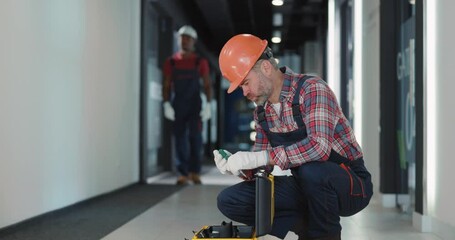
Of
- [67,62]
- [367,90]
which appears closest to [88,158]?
[67,62]

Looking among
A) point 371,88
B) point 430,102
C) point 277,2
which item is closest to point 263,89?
point 430,102

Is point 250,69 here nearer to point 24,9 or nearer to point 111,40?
point 24,9

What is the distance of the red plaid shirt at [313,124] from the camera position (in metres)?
2.08

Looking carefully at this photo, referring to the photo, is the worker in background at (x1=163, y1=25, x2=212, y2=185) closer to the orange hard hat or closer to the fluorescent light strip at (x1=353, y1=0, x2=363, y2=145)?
the fluorescent light strip at (x1=353, y1=0, x2=363, y2=145)

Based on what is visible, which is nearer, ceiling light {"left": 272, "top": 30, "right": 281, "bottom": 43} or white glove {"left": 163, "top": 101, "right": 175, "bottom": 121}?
white glove {"left": 163, "top": 101, "right": 175, "bottom": 121}

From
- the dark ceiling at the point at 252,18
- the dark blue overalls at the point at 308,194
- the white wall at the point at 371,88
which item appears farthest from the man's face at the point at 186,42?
the dark blue overalls at the point at 308,194

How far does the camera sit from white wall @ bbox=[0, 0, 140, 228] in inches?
130

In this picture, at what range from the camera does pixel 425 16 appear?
337 centimetres

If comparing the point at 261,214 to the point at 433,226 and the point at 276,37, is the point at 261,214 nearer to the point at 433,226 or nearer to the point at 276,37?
the point at 433,226

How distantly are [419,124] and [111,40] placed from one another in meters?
2.78

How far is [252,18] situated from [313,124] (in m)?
8.89

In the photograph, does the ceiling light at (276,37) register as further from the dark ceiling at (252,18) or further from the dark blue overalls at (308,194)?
the dark blue overalls at (308,194)

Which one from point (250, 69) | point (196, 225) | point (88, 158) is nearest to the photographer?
point (250, 69)

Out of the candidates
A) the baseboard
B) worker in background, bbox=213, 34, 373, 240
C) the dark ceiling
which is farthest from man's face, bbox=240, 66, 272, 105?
the dark ceiling
